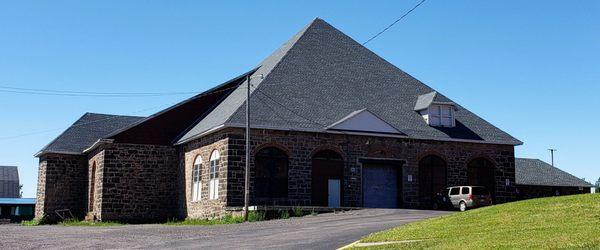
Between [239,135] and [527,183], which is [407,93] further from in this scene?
[527,183]

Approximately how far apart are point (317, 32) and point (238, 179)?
38.9 feet

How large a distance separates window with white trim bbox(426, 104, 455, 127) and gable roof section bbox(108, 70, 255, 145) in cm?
1011

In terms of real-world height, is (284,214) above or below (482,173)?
below

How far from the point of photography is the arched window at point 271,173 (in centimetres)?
3162

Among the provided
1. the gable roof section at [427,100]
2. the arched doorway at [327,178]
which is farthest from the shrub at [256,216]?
the gable roof section at [427,100]

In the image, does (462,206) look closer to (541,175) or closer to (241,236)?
(241,236)

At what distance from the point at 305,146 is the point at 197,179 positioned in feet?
19.5

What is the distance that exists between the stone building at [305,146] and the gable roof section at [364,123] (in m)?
0.05

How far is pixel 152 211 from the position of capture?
121 ft

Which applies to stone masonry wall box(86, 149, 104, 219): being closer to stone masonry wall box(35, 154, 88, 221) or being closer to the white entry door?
stone masonry wall box(35, 154, 88, 221)

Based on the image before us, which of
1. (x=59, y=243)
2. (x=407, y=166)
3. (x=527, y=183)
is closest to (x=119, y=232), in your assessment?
(x=59, y=243)

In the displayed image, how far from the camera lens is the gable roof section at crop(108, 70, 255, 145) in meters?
36.8

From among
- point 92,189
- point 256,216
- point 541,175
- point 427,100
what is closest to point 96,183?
point 92,189

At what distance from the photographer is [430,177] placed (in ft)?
114
